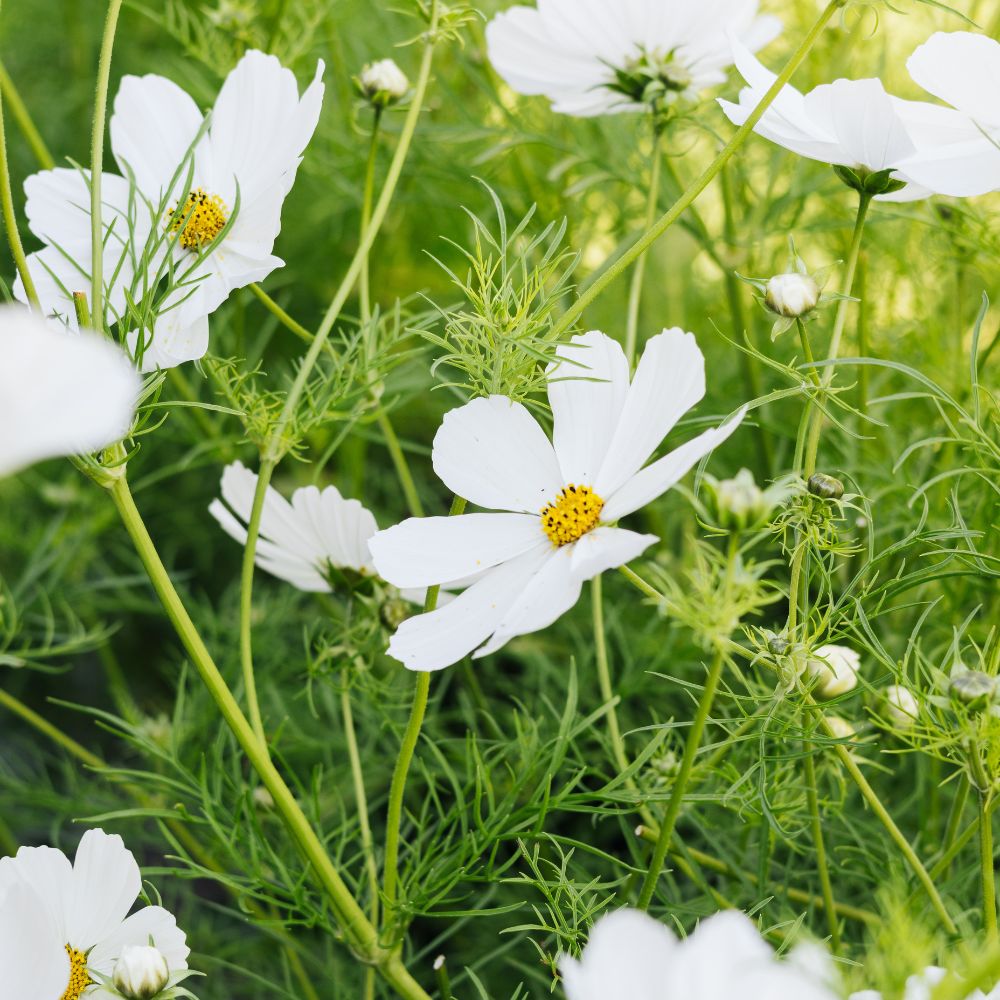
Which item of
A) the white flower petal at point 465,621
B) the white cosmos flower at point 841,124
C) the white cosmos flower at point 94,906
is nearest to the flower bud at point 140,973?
the white cosmos flower at point 94,906

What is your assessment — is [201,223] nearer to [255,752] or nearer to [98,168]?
[98,168]

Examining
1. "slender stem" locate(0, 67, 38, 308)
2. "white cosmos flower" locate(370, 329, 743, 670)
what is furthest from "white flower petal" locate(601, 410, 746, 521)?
"slender stem" locate(0, 67, 38, 308)

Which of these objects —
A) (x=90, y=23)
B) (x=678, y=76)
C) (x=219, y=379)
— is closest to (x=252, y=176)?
(x=219, y=379)

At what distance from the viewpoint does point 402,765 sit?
45cm

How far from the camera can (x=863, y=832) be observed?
2.27 feet

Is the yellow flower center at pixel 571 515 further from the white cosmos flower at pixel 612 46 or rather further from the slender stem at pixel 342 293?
the white cosmos flower at pixel 612 46

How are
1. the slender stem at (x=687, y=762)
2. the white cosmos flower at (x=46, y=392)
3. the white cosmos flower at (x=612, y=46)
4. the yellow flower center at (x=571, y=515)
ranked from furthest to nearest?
the white cosmos flower at (x=612, y=46), the yellow flower center at (x=571, y=515), the slender stem at (x=687, y=762), the white cosmos flower at (x=46, y=392)

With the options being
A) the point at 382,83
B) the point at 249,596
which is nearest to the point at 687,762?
the point at 249,596

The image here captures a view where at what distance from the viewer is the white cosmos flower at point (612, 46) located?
58cm

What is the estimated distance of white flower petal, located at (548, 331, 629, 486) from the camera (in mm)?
476

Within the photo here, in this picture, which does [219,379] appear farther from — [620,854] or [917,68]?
[620,854]

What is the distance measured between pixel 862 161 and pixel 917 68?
0.05m

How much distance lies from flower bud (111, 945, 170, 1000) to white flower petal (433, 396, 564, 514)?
8.0 inches

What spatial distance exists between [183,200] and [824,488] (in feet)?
0.90
